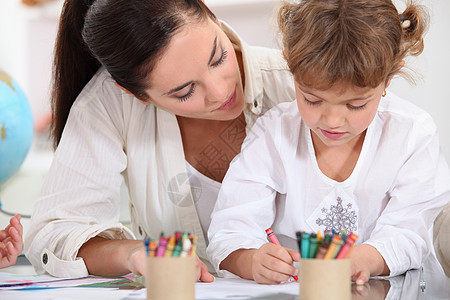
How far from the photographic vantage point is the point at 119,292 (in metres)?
0.99

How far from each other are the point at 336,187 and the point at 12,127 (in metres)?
1.52

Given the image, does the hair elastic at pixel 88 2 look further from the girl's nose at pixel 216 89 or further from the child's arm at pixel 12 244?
the child's arm at pixel 12 244

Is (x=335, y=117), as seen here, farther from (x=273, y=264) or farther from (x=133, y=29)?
(x=133, y=29)

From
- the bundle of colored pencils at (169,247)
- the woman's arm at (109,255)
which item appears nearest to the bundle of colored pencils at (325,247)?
the bundle of colored pencils at (169,247)

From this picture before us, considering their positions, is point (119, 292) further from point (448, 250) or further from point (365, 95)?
point (448, 250)

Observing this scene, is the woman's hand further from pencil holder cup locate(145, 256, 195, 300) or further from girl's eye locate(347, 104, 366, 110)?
girl's eye locate(347, 104, 366, 110)

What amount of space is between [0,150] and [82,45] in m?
1.04

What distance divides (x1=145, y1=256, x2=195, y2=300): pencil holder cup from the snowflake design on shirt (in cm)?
53

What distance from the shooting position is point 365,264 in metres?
1.07

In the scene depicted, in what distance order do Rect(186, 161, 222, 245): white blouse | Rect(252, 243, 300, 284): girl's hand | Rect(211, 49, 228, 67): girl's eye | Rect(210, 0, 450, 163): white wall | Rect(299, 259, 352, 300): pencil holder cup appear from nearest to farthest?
Rect(299, 259, 352, 300): pencil holder cup → Rect(252, 243, 300, 284): girl's hand → Rect(211, 49, 228, 67): girl's eye → Rect(186, 161, 222, 245): white blouse → Rect(210, 0, 450, 163): white wall

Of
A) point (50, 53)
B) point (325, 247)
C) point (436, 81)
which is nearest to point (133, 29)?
point (325, 247)

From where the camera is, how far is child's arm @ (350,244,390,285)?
3.43 feet

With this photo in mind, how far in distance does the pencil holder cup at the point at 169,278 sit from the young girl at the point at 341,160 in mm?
269

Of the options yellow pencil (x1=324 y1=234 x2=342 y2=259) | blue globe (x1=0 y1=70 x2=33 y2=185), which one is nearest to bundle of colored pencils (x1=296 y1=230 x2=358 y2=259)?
yellow pencil (x1=324 y1=234 x2=342 y2=259)
